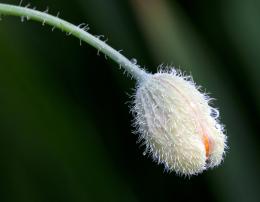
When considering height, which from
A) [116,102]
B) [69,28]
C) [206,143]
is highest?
[116,102]

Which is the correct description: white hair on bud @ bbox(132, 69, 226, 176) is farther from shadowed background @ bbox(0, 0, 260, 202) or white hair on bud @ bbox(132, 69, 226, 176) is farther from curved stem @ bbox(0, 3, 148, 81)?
shadowed background @ bbox(0, 0, 260, 202)

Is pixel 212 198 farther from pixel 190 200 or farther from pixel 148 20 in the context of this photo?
pixel 148 20

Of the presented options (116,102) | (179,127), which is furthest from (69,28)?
(116,102)

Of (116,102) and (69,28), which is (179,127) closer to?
(69,28)

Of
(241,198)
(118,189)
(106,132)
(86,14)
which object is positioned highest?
(86,14)

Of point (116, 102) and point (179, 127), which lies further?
point (116, 102)

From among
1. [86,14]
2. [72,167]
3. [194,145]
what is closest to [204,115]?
[194,145]

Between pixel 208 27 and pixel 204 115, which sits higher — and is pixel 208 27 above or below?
above
